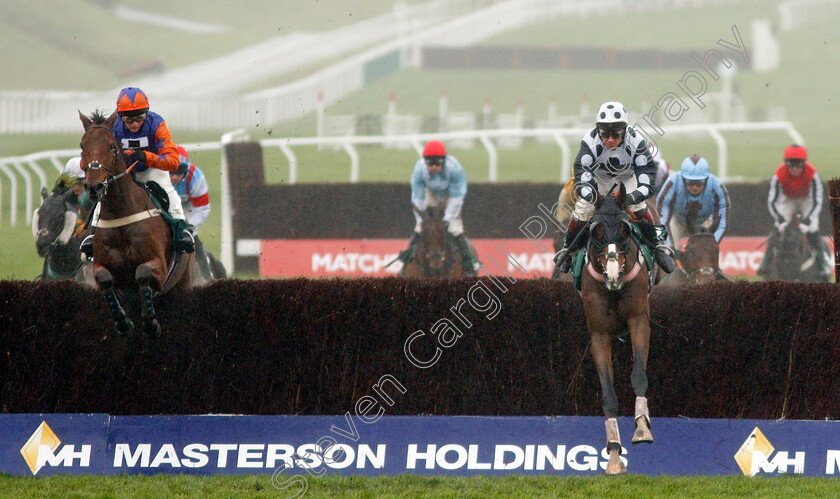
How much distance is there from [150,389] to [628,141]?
3300 mm

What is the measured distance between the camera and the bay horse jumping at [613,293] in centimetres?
617

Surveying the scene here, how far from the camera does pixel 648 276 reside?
651 cm

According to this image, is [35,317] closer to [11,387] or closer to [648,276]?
[11,387]

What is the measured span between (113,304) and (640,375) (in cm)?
316

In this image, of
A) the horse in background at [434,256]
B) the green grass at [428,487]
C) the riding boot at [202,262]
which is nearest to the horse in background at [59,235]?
the riding boot at [202,262]

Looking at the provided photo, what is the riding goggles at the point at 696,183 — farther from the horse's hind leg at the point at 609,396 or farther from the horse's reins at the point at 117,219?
the horse's reins at the point at 117,219

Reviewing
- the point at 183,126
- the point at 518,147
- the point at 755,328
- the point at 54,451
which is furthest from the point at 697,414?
the point at 518,147

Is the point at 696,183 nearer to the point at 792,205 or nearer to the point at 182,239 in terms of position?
the point at 792,205

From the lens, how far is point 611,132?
6.67 meters

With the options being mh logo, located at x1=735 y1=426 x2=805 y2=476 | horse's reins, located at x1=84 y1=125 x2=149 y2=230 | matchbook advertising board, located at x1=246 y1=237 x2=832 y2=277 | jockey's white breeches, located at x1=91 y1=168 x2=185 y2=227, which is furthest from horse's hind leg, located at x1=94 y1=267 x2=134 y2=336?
matchbook advertising board, located at x1=246 y1=237 x2=832 y2=277

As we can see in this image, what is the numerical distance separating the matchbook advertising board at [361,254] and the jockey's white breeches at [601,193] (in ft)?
24.5

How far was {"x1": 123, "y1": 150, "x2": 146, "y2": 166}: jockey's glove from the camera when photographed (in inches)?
283

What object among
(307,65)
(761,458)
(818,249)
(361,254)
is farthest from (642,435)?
(307,65)

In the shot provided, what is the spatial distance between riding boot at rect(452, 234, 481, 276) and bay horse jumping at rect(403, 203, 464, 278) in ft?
0.25
